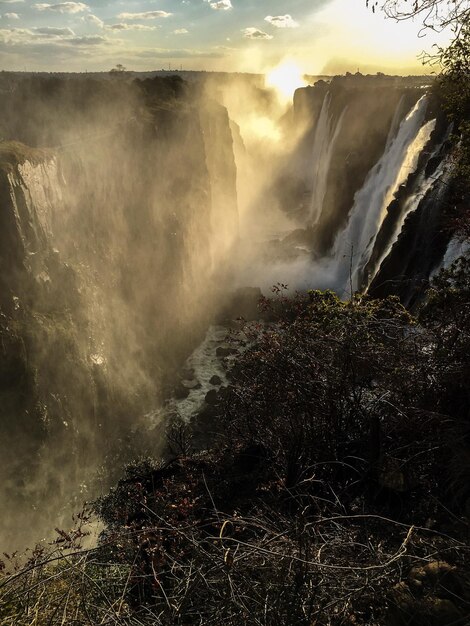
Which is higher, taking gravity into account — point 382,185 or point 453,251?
point 453,251

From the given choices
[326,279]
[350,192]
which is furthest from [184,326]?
[350,192]

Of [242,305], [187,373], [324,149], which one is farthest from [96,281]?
[324,149]

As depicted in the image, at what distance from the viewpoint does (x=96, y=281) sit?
20.7 meters

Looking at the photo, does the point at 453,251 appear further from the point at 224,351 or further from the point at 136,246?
the point at 136,246

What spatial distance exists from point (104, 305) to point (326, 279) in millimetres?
16255

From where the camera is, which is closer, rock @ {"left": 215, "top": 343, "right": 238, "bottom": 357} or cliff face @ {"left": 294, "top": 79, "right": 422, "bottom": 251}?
rock @ {"left": 215, "top": 343, "right": 238, "bottom": 357}

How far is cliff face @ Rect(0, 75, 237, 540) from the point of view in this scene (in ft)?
51.2

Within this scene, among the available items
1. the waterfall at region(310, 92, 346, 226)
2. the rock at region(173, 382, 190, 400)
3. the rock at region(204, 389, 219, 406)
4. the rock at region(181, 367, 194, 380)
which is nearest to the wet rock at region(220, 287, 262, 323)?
the rock at region(181, 367, 194, 380)

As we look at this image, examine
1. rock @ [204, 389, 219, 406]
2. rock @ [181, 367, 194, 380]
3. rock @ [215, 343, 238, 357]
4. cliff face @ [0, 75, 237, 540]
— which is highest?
cliff face @ [0, 75, 237, 540]

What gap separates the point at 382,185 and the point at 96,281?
1710cm

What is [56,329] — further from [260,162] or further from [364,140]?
[260,162]

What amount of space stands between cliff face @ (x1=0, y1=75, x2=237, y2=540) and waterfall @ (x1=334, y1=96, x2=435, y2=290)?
10229 mm

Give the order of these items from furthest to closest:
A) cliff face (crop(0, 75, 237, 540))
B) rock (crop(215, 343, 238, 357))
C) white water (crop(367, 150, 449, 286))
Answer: rock (crop(215, 343, 238, 357)) < white water (crop(367, 150, 449, 286)) < cliff face (crop(0, 75, 237, 540))

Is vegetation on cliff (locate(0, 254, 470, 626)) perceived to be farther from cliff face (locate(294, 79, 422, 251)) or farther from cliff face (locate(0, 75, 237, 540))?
cliff face (locate(294, 79, 422, 251))
